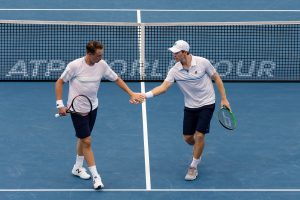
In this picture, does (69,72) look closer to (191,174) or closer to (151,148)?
(191,174)

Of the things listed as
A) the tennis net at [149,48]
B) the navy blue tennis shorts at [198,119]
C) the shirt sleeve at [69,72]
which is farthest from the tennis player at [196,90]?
the tennis net at [149,48]

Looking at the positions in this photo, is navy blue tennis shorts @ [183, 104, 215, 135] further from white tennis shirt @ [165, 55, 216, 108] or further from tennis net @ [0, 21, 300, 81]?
tennis net @ [0, 21, 300, 81]

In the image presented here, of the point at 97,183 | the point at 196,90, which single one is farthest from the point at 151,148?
the point at 97,183

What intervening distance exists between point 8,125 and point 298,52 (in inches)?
260

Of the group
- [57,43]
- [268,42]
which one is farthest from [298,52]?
[57,43]

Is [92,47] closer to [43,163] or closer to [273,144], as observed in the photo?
[43,163]

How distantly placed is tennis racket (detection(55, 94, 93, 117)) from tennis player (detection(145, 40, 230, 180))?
83cm

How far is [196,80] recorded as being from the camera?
11016 millimetres

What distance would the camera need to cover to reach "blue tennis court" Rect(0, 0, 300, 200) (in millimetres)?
10891

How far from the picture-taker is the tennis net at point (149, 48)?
16.1 meters

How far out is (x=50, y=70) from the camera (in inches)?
639

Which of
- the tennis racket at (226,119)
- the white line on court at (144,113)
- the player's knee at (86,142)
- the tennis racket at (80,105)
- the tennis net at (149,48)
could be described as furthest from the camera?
the tennis net at (149,48)

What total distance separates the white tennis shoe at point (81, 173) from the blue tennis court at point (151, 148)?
0.07m

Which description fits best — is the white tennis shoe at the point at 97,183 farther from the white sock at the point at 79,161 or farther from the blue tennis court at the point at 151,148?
the white sock at the point at 79,161
